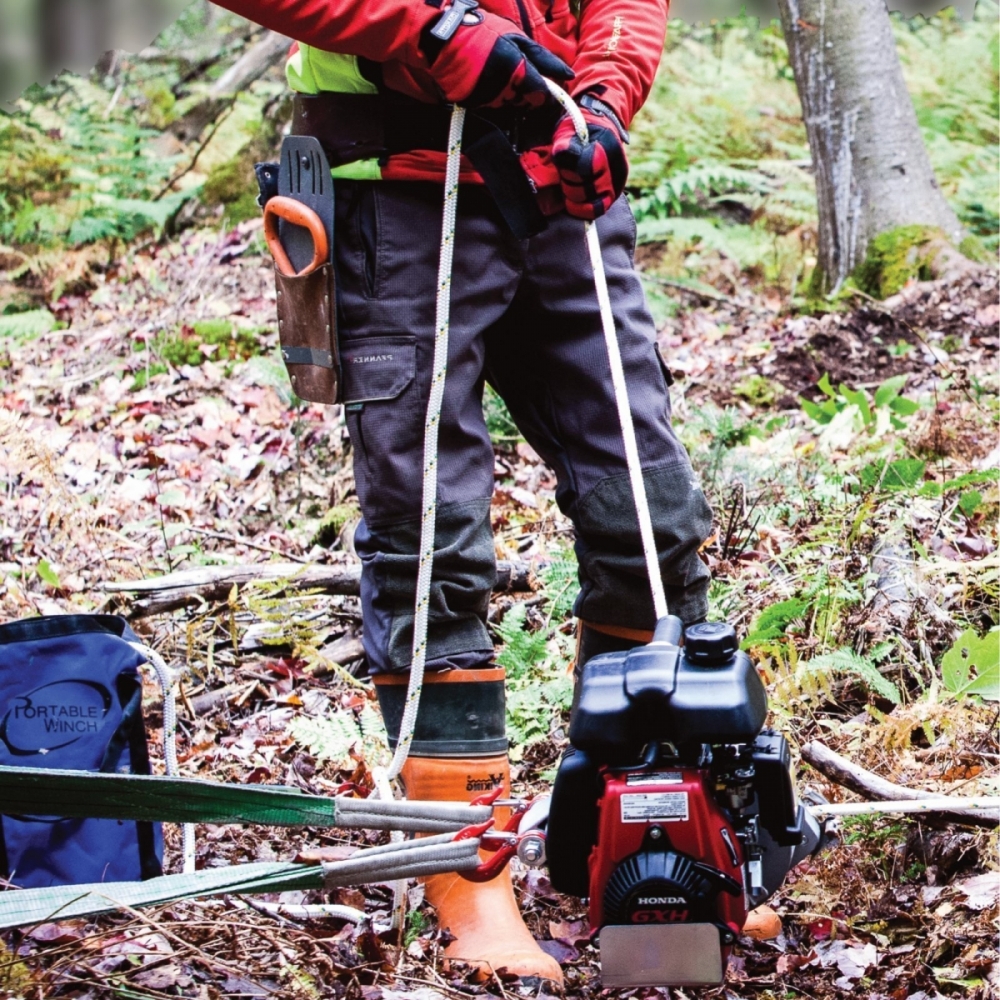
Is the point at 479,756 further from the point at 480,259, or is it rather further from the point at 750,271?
the point at 750,271

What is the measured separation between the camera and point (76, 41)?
8.50 feet

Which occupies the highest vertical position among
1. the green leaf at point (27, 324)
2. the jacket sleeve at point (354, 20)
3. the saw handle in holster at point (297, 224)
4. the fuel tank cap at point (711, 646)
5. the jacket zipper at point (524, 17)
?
the jacket zipper at point (524, 17)

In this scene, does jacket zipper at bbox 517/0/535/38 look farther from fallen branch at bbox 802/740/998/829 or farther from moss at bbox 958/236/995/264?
moss at bbox 958/236/995/264

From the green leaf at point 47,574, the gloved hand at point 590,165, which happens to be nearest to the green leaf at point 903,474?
the gloved hand at point 590,165

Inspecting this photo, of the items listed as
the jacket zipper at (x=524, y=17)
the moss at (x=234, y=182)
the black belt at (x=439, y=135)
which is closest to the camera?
the black belt at (x=439, y=135)

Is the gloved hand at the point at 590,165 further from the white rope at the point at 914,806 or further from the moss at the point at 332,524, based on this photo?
the moss at the point at 332,524

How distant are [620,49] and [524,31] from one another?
10.3 inches

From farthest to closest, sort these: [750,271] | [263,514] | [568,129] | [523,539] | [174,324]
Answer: [750,271] → [174,324] → [263,514] → [523,539] → [568,129]

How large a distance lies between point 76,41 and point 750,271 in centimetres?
588

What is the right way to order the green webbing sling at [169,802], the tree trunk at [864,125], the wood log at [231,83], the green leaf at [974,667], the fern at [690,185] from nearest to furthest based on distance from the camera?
1. the green webbing sling at [169,802]
2. the green leaf at [974,667]
3. the tree trunk at [864,125]
4. the fern at [690,185]
5. the wood log at [231,83]

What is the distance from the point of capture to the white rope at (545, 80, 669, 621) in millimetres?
2062

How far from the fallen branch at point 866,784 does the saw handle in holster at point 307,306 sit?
1.30 metres

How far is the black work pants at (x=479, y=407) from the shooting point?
2.55m

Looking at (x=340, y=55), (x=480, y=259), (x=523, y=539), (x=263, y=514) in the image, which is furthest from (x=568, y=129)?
(x=263, y=514)
